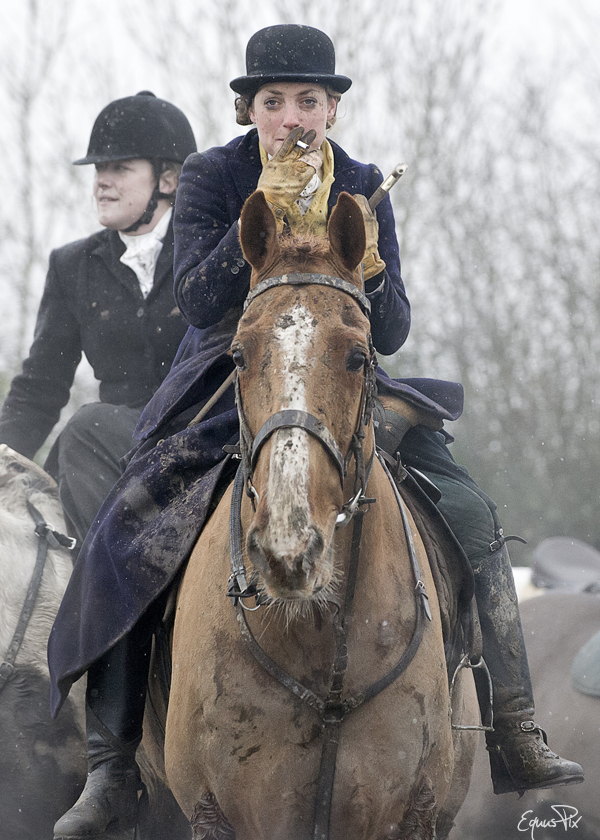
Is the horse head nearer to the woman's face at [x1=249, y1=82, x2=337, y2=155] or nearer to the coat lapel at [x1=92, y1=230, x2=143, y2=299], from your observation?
the woman's face at [x1=249, y1=82, x2=337, y2=155]

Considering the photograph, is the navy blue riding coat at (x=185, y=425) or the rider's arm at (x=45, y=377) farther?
the rider's arm at (x=45, y=377)

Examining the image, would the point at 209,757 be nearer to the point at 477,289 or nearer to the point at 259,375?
the point at 259,375

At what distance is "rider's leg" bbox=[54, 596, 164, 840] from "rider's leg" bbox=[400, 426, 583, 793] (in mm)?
1189

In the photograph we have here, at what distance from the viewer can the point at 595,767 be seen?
6199 millimetres

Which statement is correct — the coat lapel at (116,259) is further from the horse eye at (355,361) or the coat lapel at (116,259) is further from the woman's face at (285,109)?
the horse eye at (355,361)

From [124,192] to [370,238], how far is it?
115 inches

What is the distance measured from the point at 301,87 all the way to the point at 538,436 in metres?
17.6

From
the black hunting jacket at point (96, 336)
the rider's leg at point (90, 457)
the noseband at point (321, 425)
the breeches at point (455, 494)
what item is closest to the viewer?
the noseband at point (321, 425)

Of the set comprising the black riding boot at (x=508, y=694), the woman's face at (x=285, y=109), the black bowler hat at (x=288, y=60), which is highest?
the black bowler hat at (x=288, y=60)

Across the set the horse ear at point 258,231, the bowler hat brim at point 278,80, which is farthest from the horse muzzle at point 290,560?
the bowler hat brim at point 278,80

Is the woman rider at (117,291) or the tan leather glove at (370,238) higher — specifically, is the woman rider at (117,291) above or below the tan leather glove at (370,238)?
above

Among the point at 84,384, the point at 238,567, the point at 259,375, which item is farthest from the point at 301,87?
the point at 84,384

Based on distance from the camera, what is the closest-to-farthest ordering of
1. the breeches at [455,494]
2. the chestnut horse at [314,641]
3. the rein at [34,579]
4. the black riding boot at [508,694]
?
the chestnut horse at [314,641] < the black riding boot at [508,694] < the breeches at [455,494] < the rein at [34,579]

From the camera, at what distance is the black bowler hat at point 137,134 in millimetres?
5512
